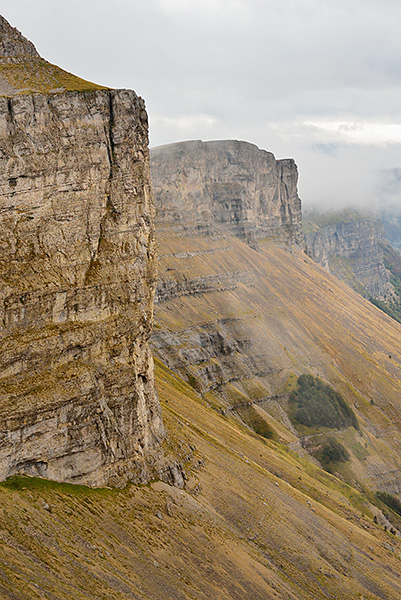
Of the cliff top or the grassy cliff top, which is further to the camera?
the cliff top

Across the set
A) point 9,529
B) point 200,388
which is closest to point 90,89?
point 9,529

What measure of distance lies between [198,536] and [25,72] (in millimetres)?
54560

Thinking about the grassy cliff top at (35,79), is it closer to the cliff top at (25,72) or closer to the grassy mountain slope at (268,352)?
the cliff top at (25,72)

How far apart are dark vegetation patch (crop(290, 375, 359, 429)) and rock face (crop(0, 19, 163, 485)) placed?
8870 cm

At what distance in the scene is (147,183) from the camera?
5966 cm

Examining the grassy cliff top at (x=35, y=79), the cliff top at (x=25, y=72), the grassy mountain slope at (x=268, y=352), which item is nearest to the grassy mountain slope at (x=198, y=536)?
the grassy mountain slope at (x=268, y=352)

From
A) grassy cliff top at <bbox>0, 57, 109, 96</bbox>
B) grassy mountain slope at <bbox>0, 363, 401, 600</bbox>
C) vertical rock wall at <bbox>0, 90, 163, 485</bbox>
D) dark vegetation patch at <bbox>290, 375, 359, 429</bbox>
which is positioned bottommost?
dark vegetation patch at <bbox>290, 375, 359, 429</bbox>

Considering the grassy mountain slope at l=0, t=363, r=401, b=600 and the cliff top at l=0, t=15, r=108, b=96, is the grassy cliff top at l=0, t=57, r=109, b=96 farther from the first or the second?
the grassy mountain slope at l=0, t=363, r=401, b=600

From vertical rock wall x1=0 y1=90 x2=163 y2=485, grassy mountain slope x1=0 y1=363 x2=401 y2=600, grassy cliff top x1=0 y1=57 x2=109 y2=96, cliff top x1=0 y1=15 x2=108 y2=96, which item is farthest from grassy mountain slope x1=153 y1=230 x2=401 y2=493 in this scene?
cliff top x1=0 y1=15 x2=108 y2=96

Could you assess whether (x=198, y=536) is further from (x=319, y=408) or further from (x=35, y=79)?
(x=319, y=408)

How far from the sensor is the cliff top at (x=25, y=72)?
50.3 metres

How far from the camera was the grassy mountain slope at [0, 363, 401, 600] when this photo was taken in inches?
1581

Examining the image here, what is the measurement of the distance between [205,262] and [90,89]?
127 meters

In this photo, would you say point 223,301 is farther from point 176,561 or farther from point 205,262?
point 176,561
